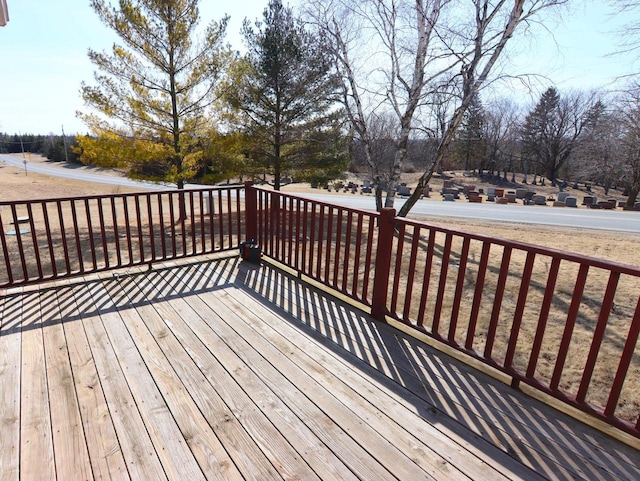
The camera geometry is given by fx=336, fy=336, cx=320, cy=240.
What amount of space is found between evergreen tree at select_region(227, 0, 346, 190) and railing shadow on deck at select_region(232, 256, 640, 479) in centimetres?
846

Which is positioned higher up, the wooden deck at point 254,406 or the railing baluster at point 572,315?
the railing baluster at point 572,315

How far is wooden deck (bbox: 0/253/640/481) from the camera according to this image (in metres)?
1.48

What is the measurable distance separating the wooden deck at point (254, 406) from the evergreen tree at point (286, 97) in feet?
28.0

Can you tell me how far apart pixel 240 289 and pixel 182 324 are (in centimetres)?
77

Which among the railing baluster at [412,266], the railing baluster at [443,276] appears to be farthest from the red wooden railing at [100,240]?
the railing baluster at [443,276]

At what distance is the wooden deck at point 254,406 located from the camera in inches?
58.2

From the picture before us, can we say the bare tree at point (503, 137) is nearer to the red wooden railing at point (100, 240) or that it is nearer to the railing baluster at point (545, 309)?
the red wooden railing at point (100, 240)

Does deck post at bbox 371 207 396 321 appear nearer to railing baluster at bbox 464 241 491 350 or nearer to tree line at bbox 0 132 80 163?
railing baluster at bbox 464 241 491 350

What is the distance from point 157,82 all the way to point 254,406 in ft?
34.4

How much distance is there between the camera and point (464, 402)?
6.23 feet

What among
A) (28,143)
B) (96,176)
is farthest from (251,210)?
(28,143)

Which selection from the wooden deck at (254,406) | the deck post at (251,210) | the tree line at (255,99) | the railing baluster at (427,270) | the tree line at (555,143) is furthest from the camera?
the tree line at (555,143)

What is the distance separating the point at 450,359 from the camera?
2320 millimetres

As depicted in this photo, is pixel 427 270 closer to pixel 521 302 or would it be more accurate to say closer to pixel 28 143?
pixel 521 302
